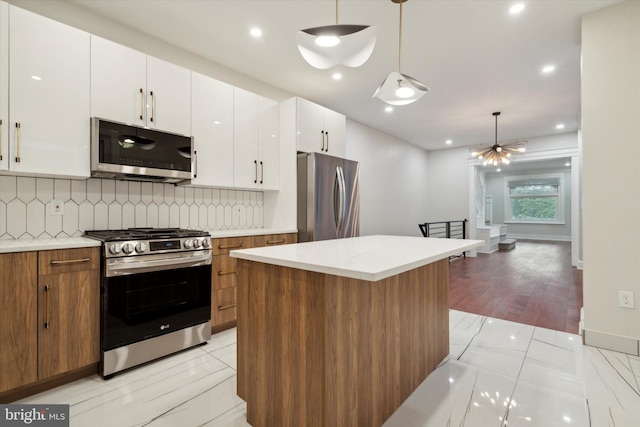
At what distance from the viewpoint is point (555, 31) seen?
A: 2777mm

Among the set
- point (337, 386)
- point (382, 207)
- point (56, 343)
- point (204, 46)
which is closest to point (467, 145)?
point (382, 207)

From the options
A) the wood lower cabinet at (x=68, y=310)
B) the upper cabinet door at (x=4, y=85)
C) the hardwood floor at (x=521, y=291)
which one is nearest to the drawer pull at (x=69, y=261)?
the wood lower cabinet at (x=68, y=310)

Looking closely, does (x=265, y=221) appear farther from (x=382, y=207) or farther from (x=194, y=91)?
(x=382, y=207)

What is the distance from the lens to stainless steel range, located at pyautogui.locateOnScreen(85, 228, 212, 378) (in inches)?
80.0

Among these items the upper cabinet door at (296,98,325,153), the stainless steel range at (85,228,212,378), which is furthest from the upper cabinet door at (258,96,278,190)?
the stainless steel range at (85,228,212,378)

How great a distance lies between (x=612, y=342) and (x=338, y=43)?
9.98ft

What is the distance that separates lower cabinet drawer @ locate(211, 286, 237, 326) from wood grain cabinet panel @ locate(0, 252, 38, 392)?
3.82 ft

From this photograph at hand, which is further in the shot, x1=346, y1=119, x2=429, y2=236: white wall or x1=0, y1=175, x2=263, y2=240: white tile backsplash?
x1=346, y1=119, x2=429, y2=236: white wall

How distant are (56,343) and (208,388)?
98 cm

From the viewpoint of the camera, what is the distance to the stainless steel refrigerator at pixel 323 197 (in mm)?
3414

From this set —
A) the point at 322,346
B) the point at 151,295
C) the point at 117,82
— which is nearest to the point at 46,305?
the point at 151,295

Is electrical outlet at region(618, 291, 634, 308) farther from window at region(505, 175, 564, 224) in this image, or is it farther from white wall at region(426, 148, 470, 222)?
window at region(505, 175, 564, 224)

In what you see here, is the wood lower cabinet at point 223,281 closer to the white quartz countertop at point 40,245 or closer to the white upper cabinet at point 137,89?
the white quartz countertop at point 40,245

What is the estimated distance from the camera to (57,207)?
7.54 ft
